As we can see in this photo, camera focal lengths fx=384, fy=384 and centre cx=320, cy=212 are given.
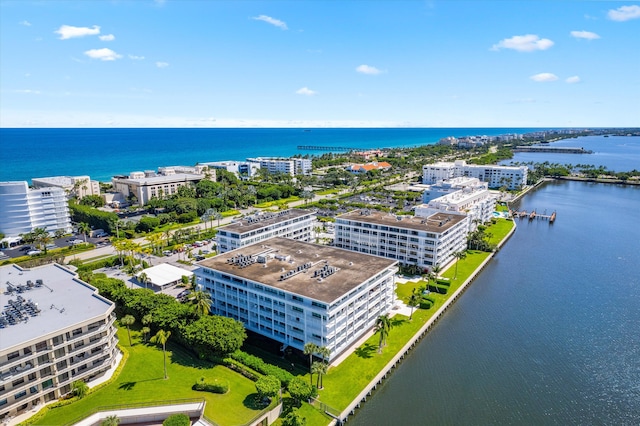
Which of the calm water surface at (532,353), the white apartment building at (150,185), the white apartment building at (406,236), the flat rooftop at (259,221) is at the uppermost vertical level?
the white apartment building at (150,185)

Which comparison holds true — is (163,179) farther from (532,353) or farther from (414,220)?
(532,353)

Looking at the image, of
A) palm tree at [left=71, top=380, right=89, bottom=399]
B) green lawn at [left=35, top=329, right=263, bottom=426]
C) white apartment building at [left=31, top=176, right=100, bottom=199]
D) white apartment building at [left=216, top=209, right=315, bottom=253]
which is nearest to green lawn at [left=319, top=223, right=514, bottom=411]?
green lawn at [left=35, top=329, right=263, bottom=426]

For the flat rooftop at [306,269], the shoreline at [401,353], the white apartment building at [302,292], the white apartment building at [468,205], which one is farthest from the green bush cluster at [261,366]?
the white apartment building at [468,205]

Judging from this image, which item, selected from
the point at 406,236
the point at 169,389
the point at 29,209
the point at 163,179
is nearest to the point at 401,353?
the point at 169,389

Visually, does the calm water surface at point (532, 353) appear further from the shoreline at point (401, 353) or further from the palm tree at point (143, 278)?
the palm tree at point (143, 278)

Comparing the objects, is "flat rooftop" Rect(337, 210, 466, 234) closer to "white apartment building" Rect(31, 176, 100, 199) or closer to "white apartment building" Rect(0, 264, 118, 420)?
"white apartment building" Rect(0, 264, 118, 420)
